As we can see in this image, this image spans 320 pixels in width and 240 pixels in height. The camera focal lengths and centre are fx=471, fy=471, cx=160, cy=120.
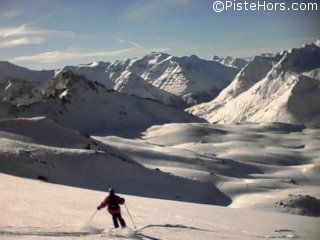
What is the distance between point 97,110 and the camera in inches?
5221

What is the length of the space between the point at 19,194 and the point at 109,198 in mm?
5297

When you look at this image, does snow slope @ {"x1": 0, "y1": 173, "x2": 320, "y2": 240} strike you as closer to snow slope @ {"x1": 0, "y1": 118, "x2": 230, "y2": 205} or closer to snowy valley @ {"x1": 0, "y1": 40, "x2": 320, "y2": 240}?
A: snowy valley @ {"x1": 0, "y1": 40, "x2": 320, "y2": 240}

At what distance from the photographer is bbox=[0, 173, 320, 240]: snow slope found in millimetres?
14414

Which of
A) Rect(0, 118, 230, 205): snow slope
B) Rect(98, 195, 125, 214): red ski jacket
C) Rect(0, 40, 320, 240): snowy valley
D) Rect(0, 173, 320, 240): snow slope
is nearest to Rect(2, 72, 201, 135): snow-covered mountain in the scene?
Rect(0, 40, 320, 240): snowy valley

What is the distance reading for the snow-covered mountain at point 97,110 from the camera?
4744 inches

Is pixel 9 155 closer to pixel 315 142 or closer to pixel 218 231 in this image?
pixel 218 231

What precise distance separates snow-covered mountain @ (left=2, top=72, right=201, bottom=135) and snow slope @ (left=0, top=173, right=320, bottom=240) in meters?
94.9

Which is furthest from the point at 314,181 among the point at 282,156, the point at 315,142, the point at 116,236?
the point at 116,236

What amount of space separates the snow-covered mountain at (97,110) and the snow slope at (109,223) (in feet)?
311

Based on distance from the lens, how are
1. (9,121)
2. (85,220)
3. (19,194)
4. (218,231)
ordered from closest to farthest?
(85,220) < (218,231) < (19,194) < (9,121)

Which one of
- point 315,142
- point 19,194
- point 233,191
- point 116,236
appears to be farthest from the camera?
point 315,142

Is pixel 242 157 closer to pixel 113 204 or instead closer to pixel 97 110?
pixel 97 110

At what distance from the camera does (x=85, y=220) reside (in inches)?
660

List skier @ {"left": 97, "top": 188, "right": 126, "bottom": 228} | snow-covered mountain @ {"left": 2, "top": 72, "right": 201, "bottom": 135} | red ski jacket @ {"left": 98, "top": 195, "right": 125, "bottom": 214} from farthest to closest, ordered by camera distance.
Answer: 1. snow-covered mountain @ {"left": 2, "top": 72, "right": 201, "bottom": 135}
2. red ski jacket @ {"left": 98, "top": 195, "right": 125, "bottom": 214}
3. skier @ {"left": 97, "top": 188, "right": 126, "bottom": 228}
